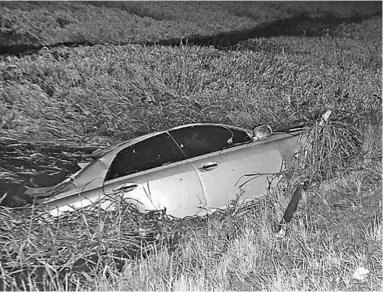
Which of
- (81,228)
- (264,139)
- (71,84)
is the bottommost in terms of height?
(81,228)

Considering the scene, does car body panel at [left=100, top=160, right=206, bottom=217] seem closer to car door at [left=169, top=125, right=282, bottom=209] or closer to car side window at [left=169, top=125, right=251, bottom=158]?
car door at [left=169, top=125, right=282, bottom=209]

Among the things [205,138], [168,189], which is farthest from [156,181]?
[205,138]

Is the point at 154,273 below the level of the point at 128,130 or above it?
below

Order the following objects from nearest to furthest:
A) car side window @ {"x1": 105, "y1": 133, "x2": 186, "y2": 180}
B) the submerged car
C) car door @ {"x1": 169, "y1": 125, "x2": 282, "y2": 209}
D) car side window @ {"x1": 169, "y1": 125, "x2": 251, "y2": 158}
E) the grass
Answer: the grass → the submerged car → car side window @ {"x1": 105, "y1": 133, "x2": 186, "y2": 180} → car door @ {"x1": 169, "y1": 125, "x2": 282, "y2": 209} → car side window @ {"x1": 169, "y1": 125, "x2": 251, "y2": 158}

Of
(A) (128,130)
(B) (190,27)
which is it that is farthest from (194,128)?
(B) (190,27)

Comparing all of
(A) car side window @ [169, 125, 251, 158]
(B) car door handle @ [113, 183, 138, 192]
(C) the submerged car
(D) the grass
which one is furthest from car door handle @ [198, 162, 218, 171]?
(B) car door handle @ [113, 183, 138, 192]

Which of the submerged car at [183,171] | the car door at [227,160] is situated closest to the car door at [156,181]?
the submerged car at [183,171]

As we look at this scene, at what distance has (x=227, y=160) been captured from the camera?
435 cm

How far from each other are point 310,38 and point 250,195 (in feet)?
9.63

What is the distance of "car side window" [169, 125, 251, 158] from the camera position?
4.52 metres

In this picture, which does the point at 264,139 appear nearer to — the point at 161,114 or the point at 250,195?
the point at 250,195

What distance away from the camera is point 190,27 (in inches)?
244

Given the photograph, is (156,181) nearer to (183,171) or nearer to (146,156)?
(183,171)

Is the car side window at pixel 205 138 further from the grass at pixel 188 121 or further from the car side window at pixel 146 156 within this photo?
the grass at pixel 188 121
